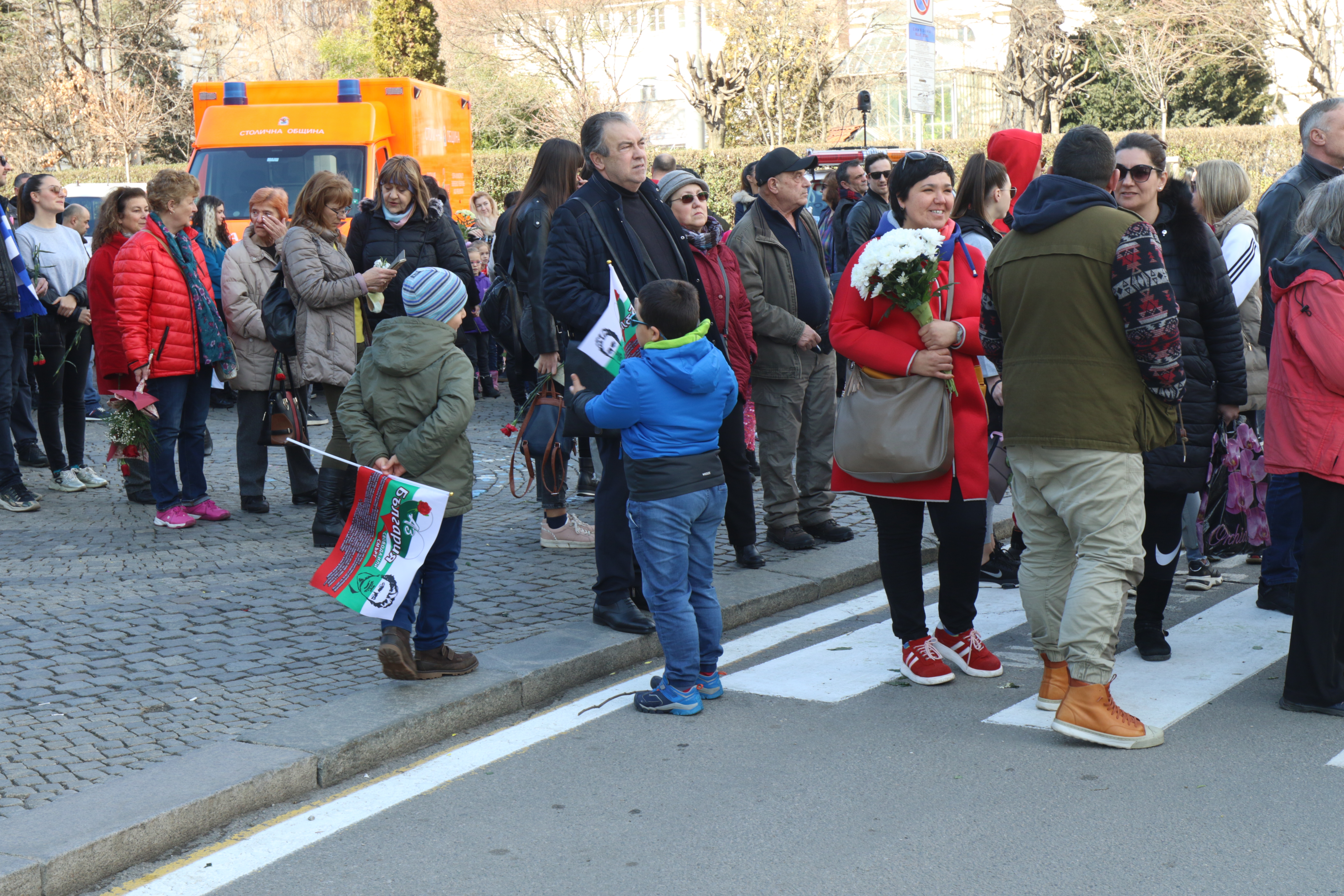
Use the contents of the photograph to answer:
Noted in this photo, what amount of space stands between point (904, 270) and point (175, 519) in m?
5.02

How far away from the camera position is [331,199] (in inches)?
303

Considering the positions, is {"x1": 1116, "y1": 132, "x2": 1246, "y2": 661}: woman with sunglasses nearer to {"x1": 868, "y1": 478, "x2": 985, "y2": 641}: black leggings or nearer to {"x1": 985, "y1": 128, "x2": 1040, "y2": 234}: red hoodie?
{"x1": 868, "y1": 478, "x2": 985, "y2": 641}: black leggings

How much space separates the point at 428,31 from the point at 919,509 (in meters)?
34.5

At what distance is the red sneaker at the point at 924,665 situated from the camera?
5207 mm

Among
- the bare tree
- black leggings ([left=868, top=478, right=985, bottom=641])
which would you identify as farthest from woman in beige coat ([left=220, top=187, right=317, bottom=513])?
the bare tree

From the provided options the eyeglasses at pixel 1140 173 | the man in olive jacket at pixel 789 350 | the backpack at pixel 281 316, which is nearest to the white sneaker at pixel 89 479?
the backpack at pixel 281 316

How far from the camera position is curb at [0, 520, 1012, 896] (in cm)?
366

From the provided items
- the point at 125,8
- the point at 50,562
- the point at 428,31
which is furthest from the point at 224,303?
the point at 428,31

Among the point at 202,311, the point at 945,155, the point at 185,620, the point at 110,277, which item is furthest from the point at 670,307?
the point at 945,155

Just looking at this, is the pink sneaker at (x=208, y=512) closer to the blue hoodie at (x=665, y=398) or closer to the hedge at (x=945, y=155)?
the blue hoodie at (x=665, y=398)

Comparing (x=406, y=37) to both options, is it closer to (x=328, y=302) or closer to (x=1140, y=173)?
(x=328, y=302)

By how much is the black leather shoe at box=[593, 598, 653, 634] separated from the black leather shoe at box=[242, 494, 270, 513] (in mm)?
3357

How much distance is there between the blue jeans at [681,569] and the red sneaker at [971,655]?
0.97m

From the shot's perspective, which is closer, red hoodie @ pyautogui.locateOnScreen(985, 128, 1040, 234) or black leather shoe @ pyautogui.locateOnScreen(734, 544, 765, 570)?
red hoodie @ pyautogui.locateOnScreen(985, 128, 1040, 234)
